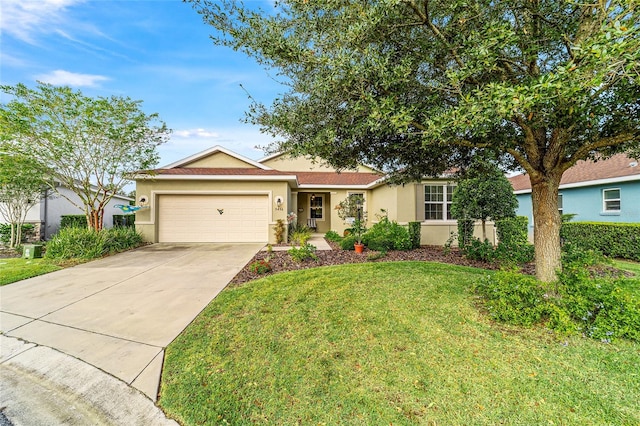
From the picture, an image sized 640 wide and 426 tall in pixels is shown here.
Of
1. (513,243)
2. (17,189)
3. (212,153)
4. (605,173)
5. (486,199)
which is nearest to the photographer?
(513,243)

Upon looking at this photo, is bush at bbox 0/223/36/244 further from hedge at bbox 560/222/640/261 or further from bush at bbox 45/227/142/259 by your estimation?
hedge at bbox 560/222/640/261

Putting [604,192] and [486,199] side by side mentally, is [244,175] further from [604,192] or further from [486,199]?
[604,192]

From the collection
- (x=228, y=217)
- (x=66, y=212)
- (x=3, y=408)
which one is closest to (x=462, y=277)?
(x=3, y=408)

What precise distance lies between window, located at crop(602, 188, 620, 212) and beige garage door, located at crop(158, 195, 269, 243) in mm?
15161

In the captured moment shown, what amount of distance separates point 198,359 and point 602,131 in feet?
19.5

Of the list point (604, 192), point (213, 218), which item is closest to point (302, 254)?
point (213, 218)

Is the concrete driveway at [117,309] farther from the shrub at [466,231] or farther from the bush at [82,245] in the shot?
the shrub at [466,231]

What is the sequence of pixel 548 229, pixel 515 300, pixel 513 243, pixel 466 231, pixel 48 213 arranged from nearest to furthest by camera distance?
pixel 515 300 → pixel 548 229 → pixel 513 243 → pixel 466 231 → pixel 48 213

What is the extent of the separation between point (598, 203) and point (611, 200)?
1.91 feet

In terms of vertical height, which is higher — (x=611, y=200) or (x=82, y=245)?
(x=611, y=200)

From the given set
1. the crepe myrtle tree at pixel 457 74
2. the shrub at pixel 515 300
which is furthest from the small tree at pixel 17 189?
the shrub at pixel 515 300

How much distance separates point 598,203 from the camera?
12.4 metres

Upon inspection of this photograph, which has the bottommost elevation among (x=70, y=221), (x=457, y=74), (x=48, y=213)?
(x=70, y=221)

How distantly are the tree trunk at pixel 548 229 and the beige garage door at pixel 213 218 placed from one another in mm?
9951
